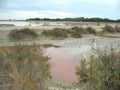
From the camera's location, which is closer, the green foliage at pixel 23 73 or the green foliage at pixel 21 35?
the green foliage at pixel 23 73

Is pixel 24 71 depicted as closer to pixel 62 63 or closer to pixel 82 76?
pixel 82 76

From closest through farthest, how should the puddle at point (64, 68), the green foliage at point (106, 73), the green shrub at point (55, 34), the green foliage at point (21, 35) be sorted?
1. the green foliage at point (106, 73)
2. the puddle at point (64, 68)
3. the green foliage at point (21, 35)
4. the green shrub at point (55, 34)

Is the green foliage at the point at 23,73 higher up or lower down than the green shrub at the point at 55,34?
higher up

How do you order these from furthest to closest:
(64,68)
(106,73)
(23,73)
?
(64,68)
(106,73)
(23,73)

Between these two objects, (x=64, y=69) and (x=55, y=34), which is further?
(x=55, y=34)

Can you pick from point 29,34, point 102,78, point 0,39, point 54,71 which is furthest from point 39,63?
point 29,34

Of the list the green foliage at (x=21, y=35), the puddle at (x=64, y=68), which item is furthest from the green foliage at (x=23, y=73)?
the green foliage at (x=21, y=35)

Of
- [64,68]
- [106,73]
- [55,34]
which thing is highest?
[106,73]

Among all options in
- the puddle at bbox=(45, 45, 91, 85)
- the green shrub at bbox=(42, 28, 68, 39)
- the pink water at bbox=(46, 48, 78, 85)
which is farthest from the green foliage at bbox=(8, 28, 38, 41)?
the pink water at bbox=(46, 48, 78, 85)

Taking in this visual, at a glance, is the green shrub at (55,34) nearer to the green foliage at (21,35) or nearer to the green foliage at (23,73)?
the green foliage at (21,35)

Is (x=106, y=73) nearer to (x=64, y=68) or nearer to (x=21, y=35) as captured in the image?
(x=64, y=68)

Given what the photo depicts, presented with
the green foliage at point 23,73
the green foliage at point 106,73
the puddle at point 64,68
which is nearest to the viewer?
the green foliage at point 23,73

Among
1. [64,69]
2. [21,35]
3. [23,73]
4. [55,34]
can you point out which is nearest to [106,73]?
[23,73]

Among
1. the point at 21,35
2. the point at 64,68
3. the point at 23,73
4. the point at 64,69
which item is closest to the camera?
the point at 23,73
